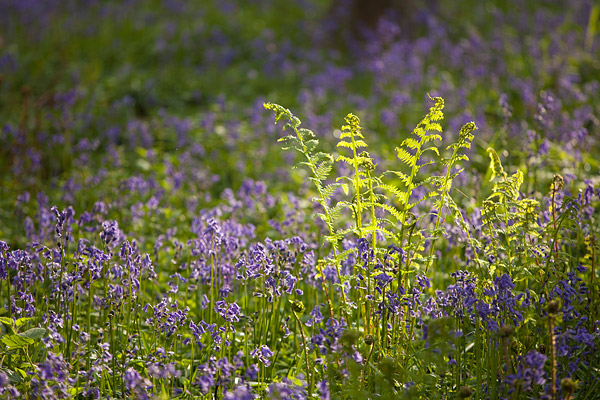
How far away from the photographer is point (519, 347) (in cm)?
276

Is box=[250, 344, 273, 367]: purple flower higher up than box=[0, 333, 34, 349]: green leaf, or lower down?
higher up

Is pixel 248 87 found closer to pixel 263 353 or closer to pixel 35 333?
pixel 35 333

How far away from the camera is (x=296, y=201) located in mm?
4555

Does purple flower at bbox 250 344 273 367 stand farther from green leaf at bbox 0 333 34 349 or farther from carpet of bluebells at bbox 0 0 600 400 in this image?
green leaf at bbox 0 333 34 349

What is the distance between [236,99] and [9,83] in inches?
124

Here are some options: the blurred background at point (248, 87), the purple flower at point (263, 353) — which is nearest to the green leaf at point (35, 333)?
the purple flower at point (263, 353)

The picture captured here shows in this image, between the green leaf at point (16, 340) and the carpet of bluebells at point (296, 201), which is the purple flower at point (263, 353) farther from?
the green leaf at point (16, 340)

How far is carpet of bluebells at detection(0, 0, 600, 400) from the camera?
271cm

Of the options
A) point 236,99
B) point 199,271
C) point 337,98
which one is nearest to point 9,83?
point 236,99

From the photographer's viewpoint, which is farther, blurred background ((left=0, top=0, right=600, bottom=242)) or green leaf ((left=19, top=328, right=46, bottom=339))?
blurred background ((left=0, top=0, right=600, bottom=242))

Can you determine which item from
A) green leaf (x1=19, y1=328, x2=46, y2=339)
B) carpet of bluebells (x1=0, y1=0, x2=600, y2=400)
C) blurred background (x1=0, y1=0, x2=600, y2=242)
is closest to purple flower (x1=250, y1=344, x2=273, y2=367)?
carpet of bluebells (x1=0, y1=0, x2=600, y2=400)

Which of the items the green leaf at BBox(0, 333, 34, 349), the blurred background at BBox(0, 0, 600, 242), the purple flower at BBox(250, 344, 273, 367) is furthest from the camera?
the blurred background at BBox(0, 0, 600, 242)

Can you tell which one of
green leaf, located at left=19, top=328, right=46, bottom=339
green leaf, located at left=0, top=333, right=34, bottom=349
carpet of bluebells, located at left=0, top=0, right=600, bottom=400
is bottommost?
green leaf, located at left=0, top=333, right=34, bottom=349

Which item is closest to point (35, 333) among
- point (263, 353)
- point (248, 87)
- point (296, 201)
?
point (263, 353)
